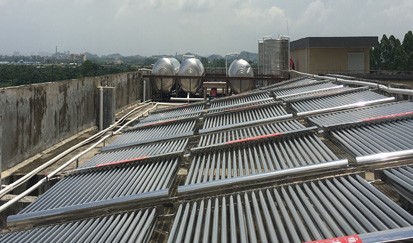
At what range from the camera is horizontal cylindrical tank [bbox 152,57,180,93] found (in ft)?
89.8

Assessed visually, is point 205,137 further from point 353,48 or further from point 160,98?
point 353,48

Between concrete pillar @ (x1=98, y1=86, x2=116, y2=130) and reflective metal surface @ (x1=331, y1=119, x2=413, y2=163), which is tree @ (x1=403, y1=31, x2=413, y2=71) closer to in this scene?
concrete pillar @ (x1=98, y1=86, x2=116, y2=130)

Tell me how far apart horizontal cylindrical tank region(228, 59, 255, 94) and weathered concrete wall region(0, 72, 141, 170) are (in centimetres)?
1283

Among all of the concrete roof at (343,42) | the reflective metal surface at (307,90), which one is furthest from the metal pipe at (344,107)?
the concrete roof at (343,42)

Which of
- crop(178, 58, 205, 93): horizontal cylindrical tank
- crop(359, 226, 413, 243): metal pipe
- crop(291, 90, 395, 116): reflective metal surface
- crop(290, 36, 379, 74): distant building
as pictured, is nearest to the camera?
crop(359, 226, 413, 243): metal pipe

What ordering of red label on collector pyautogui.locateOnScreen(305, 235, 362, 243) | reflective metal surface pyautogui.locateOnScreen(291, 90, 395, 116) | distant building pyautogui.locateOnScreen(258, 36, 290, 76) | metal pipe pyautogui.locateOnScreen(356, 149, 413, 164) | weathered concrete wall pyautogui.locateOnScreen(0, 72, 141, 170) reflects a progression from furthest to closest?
distant building pyautogui.locateOnScreen(258, 36, 290, 76) → weathered concrete wall pyautogui.locateOnScreen(0, 72, 141, 170) → reflective metal surface pyautogui.locateOnScreen(291, 90, 395, 116) → metal pipe pyautogui.locateOnScreen(356, 149, 413, 164) → red label on collector pyautogui.locateOnScreen(305, 235, 362, 243)

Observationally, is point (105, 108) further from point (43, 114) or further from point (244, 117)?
point (244, 117)

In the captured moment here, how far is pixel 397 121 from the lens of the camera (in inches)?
246

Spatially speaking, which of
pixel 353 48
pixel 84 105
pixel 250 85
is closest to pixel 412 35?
pixel 353 48

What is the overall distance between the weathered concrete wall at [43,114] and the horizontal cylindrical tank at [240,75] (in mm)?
12827

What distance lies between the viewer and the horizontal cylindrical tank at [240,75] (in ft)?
89.9

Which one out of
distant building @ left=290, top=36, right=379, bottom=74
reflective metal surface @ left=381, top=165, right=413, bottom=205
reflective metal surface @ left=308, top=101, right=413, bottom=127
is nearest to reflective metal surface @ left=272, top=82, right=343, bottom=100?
reflective metal surface @ left=308, top=101, right=413, bottom=127

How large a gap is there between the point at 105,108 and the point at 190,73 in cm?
1425

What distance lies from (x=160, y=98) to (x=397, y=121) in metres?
22.1
